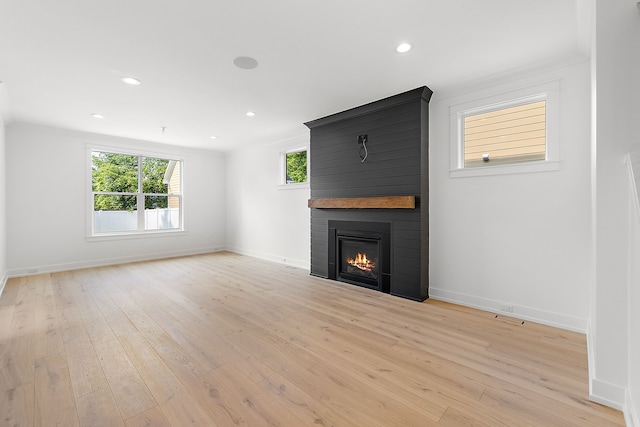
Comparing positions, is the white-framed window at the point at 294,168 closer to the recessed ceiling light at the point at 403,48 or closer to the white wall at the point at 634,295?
the recessed ceiling light at the point at 403,48

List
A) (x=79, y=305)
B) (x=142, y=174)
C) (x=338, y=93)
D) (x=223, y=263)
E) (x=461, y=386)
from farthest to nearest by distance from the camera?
(x=142, y=174)
(x=223, y=263)
(x=338, y=93)
(x=79, y=305)
(x=461, y=386)

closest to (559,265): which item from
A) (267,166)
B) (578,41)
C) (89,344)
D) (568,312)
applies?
(568,312)

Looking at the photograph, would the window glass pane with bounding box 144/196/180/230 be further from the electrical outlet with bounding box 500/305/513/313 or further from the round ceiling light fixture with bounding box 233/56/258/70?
the electrical outlet with bounding box 500/305/513/313

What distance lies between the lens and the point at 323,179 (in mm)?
4770

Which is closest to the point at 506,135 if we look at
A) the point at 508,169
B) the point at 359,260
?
the point at 508,169

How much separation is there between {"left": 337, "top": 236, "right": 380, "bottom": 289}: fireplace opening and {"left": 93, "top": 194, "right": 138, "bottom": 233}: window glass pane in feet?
15.7

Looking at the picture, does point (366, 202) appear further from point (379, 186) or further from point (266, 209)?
point (266, 209)

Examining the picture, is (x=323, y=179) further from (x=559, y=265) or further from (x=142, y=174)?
(x=142, y=174)

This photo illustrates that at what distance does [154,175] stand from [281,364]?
6.02m

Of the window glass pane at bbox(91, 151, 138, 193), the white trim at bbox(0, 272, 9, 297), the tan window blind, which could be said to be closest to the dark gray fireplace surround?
the tan window blind

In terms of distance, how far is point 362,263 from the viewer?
4285 mm

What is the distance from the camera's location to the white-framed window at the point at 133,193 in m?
5.79

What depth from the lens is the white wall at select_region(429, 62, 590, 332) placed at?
2.72 meters

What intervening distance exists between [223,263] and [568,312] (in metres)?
5.47
